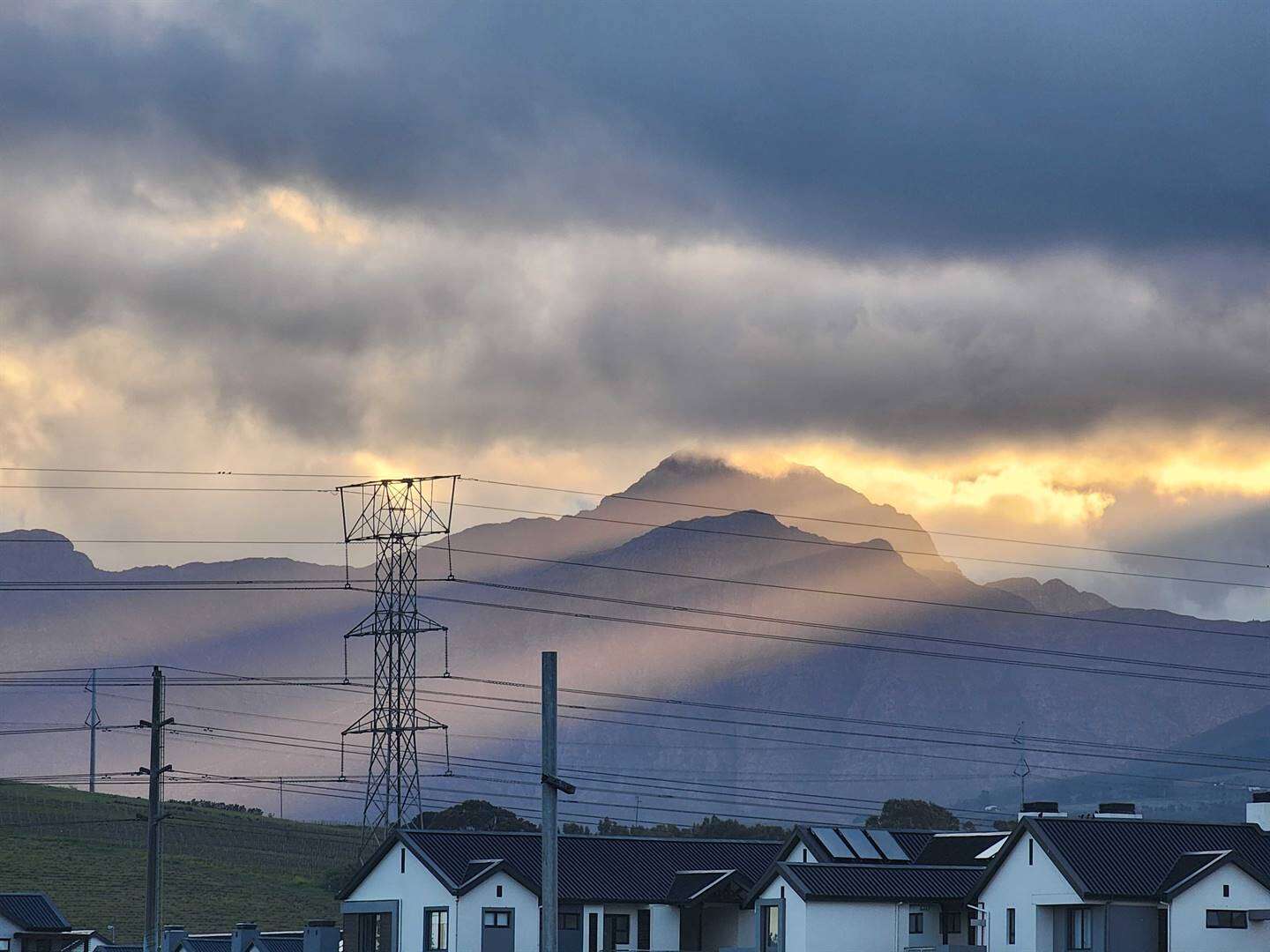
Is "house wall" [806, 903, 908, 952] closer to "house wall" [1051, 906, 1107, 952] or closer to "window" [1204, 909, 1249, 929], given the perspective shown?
"house wall" [1051, 906, 1107, 952]

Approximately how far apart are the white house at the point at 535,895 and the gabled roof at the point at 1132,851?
17.1 metres

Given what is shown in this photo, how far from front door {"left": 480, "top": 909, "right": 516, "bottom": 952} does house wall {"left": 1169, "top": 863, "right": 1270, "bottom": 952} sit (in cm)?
3318

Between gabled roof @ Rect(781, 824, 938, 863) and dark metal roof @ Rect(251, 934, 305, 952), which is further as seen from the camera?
dark metal roof @ Rect(251, 934, 305, 952)

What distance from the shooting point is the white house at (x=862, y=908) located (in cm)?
9838

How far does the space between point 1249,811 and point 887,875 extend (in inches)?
753

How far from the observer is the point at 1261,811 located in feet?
334

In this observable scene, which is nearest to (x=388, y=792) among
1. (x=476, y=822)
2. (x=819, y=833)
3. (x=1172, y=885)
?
(x=819, y=833)

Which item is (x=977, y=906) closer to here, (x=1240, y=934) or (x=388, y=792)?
(x=1240, y=934)

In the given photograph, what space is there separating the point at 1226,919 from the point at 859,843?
21486 millimetres

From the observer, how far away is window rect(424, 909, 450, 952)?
106 metres

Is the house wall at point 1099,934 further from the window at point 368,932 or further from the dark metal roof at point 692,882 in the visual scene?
the window at point 368,932

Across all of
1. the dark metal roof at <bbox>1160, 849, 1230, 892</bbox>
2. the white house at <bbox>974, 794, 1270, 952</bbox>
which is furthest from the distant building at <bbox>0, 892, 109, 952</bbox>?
the dark metal roof at <bbox>1160, 849, 1230, 892</bbox>

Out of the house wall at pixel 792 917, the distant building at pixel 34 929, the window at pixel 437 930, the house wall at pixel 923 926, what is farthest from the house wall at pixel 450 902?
the distant building at pixel 34 929

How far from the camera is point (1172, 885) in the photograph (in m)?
91.8
